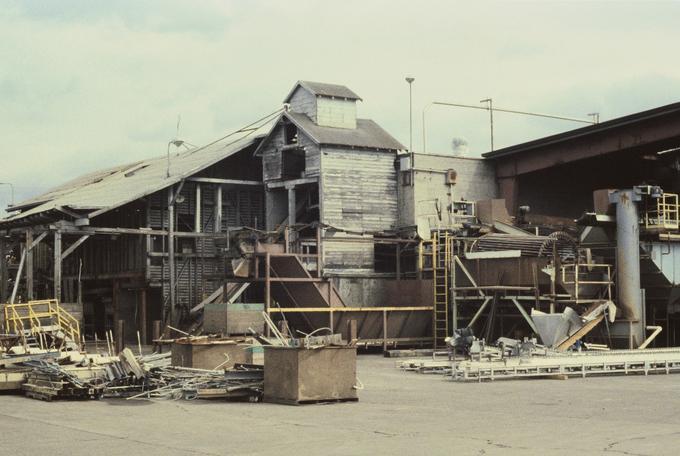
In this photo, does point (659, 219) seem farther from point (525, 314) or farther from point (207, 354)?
point (207, 354)

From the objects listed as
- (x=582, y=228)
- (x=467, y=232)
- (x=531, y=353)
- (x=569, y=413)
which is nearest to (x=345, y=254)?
(x=467, y=232)

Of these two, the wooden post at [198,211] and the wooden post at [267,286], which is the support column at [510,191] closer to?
the wooden post at [267,286]

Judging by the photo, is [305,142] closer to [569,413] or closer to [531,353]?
[531,353]

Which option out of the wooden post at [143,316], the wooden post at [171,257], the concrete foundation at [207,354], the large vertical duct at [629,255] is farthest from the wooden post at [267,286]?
the concrete foundation at [207,354]

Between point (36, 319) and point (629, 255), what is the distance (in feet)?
74.2

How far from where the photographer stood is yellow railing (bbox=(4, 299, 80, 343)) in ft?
121

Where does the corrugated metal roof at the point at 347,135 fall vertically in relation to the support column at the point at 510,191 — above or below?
above

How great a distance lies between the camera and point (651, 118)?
43.3m

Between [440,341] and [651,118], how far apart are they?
1310 cm

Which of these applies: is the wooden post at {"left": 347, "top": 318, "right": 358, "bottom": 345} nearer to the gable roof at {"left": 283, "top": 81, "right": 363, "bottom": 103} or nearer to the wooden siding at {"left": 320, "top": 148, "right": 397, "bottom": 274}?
the wooden siding at {"left": 320, "top": 148, "right": 397, "bottom": 274}

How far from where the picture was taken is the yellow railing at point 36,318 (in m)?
37.0

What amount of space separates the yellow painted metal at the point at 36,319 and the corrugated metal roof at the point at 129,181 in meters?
6.02

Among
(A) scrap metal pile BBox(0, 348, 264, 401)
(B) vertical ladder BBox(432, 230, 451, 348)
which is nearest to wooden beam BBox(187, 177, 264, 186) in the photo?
(B) vertical ladder BBox(432, 230, 451, 348)

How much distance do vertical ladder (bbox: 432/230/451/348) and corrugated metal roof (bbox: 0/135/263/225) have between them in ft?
41.7
